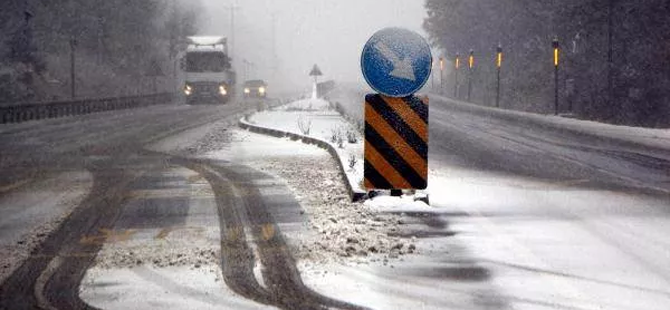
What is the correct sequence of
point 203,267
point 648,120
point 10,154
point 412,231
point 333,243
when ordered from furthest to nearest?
point 648,120 < point 10,154 < point 412,231 < point 333,243 < point 203,267

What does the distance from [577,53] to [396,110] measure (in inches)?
1906

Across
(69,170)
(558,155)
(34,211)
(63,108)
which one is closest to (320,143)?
(558,155)

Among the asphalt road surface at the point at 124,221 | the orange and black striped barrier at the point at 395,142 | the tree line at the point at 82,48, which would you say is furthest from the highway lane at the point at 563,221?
the tree line at the point at 82,48

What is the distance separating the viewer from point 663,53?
42.7 metres

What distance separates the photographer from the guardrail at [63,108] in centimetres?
3784

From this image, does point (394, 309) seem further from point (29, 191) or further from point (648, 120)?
point (648, 120)

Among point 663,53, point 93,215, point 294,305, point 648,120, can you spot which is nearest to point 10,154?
point 93,215

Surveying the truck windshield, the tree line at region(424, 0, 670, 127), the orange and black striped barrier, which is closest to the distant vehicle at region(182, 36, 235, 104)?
the truck windshield

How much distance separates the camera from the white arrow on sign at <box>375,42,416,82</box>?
384 inches

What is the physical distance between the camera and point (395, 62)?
980cm

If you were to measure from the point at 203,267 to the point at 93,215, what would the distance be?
142 inches

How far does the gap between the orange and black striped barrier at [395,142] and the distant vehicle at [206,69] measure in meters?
43.8

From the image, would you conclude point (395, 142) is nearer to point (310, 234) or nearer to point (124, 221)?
point (310, 234)

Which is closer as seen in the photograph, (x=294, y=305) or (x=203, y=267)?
(x=294, y=305)
